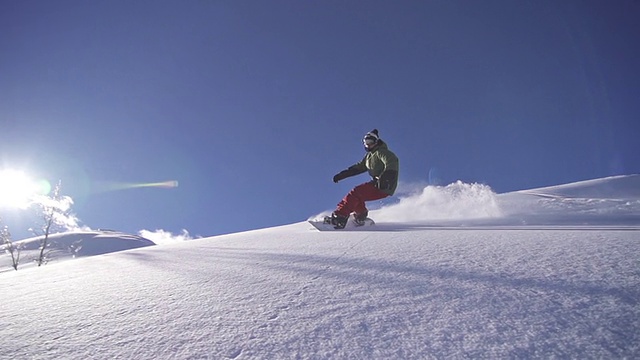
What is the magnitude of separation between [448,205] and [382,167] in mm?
1480

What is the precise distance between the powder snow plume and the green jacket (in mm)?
772

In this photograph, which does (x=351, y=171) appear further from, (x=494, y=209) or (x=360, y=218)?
(x=494, y=209)

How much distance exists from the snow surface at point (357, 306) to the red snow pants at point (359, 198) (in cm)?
219

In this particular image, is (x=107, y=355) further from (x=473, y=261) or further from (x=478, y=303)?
(x=473, y=261)

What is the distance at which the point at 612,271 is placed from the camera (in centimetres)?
124

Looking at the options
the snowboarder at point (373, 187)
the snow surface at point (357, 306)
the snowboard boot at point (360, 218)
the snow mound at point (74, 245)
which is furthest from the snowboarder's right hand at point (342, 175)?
the snow mound at point (74, 245)

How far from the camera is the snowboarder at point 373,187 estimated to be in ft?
13.9

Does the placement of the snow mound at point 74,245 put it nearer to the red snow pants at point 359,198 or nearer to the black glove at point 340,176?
the black glove at point 340,176

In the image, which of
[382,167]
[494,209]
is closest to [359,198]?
[382,167]

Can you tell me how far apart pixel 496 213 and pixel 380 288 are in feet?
12.6

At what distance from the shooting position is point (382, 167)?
4.63 metres

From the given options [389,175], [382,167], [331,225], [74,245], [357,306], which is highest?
[382,167]

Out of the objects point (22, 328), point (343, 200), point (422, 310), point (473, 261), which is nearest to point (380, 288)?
point (422, 310)

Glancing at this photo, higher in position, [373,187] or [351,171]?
[351,171]
